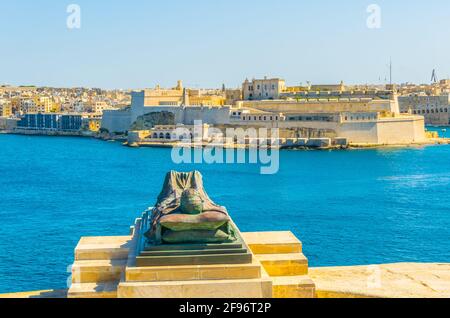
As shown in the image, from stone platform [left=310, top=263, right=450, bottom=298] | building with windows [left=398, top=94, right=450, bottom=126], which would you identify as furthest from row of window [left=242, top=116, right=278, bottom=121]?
stone platform [left=310, top=263, right=450, bottom=298]

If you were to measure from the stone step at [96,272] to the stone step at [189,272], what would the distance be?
470 millimetres

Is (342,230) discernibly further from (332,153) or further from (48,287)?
(332,153)

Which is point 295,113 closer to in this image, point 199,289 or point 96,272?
point 96,272

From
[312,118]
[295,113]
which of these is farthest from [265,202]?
[295,113]

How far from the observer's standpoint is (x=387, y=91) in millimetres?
36344

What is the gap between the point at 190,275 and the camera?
530 cm

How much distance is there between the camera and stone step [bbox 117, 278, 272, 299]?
518cm

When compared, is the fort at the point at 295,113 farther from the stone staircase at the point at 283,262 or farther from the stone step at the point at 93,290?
the stone step at the point at 93,290

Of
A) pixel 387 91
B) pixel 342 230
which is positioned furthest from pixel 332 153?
pixel 342 230

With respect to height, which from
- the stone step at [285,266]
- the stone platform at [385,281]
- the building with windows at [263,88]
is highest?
the building with windows at [263,88]

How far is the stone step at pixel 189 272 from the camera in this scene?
5273mm

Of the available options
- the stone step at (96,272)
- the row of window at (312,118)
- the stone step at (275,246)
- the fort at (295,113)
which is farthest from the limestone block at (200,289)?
the row of window at (312,118)
